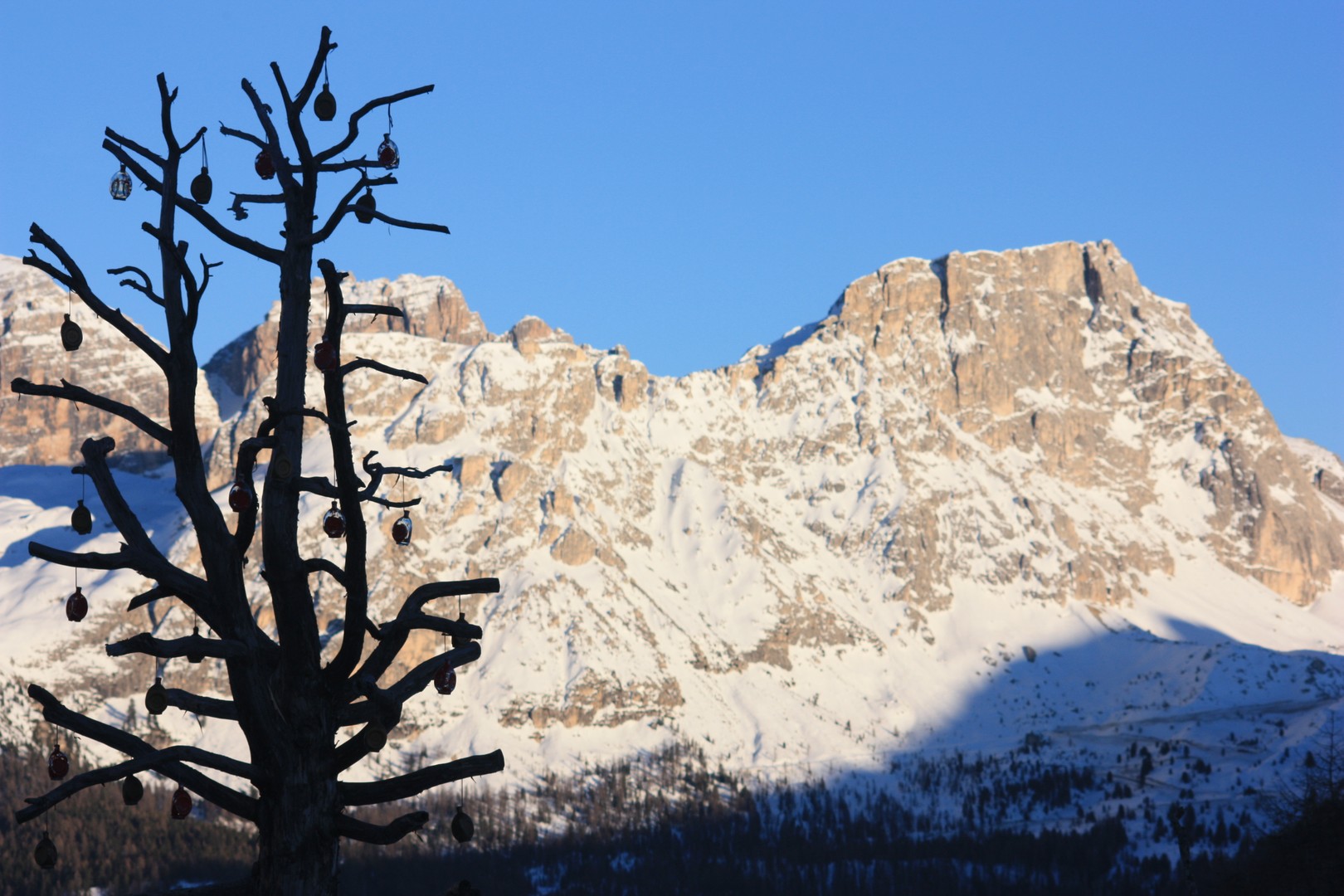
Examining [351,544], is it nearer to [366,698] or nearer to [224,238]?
[366,698]

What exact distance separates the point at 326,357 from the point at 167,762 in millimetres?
3022

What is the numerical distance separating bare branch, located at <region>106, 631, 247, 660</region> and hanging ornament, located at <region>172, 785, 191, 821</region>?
119cm

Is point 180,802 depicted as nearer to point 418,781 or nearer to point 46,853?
point 46,853

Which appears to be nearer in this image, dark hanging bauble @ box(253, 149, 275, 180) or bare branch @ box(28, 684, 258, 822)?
bare branch @ box(28, 684, 258, 822)

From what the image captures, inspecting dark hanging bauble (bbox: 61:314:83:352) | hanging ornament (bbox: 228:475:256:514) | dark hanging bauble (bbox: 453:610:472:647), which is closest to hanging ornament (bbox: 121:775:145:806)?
hanging ornament (bbox: 228:475:256:514)

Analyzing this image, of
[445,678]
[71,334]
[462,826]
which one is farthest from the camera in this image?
[445,678]

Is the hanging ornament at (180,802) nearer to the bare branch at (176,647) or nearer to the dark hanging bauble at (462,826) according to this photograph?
the bare branch at (176,647)

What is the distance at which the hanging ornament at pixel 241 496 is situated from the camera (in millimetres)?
12453

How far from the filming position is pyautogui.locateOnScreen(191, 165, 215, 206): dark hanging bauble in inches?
536

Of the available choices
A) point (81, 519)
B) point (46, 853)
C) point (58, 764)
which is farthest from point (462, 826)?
point (81, 519)

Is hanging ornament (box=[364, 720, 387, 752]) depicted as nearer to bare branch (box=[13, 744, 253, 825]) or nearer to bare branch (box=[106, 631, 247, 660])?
bare branch (box=[13, 744, 253, 825])

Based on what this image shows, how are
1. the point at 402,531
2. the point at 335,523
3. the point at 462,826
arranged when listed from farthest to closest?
the point at 402,531 → the point at 335,523 → the point at 462,826

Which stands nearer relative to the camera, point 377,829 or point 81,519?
point 377,829

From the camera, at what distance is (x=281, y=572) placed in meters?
12.8
